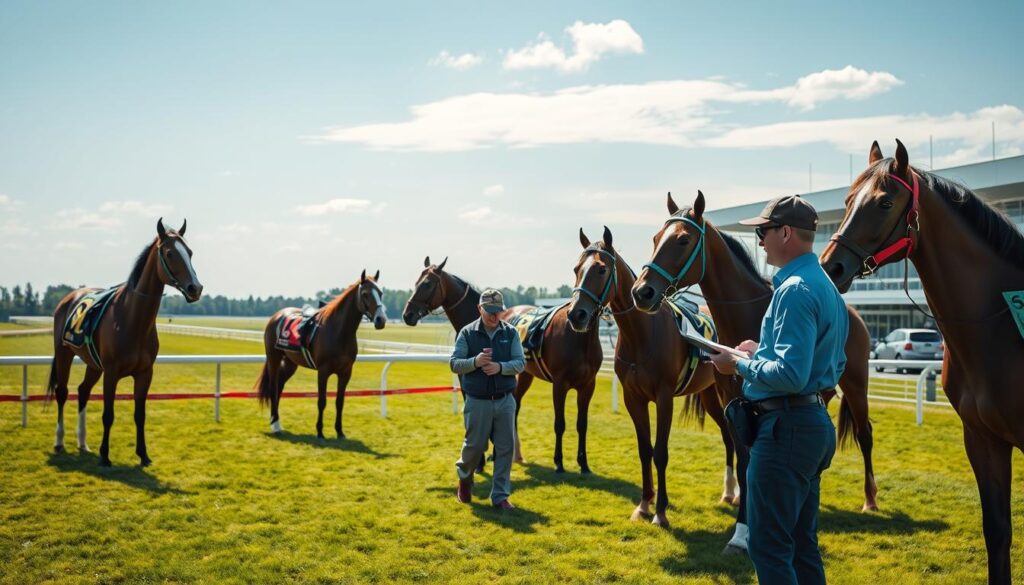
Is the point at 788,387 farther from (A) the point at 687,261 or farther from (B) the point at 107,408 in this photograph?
(B) the point at 107,408

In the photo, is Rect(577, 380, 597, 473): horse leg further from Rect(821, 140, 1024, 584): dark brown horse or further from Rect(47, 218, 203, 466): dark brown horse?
Rect(821, 140, 1024, 584): dark brown horse

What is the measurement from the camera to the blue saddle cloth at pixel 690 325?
646 cm

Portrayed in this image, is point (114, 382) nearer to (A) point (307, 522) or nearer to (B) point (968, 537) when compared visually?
(A) point (307, 522)

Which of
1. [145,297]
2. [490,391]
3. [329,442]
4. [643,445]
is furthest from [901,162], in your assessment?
[329,442]

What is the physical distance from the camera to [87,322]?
28.3ft

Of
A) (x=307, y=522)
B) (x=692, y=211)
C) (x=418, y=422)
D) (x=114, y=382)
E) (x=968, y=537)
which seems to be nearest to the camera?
(x=692, y=211)

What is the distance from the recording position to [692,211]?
5090mm

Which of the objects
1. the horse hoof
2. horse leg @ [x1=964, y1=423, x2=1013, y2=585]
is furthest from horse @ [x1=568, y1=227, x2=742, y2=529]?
horse leg @ [x1=964, y1=423, x2=1013, y2=585]

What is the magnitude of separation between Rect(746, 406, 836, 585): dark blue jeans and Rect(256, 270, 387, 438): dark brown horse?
8454mm

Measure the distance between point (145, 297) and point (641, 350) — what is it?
18.0 ft

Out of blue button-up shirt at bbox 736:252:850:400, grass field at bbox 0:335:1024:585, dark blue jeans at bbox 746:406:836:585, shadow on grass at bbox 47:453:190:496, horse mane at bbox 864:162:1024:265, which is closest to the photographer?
blue button-up shirt at bbox 736:252:850:400

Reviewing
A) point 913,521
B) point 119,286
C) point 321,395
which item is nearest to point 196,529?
point 119,286

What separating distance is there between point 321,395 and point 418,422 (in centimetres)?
176

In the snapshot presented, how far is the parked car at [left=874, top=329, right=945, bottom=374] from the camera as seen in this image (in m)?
24.9
